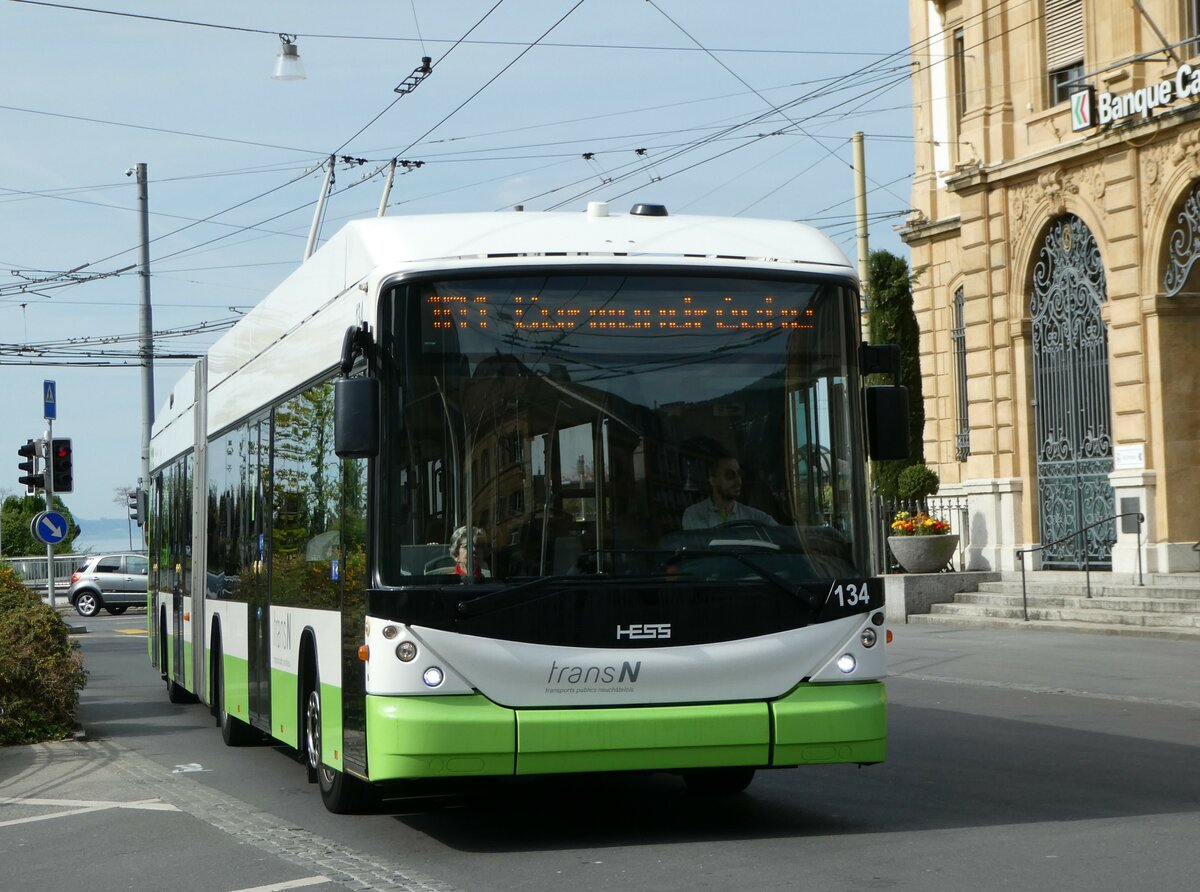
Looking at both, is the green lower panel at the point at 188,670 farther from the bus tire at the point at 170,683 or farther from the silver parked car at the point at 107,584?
the silver parked car at the point at 107,584

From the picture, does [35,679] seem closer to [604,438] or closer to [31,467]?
[604,438]

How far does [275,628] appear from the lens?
1121 centimetres

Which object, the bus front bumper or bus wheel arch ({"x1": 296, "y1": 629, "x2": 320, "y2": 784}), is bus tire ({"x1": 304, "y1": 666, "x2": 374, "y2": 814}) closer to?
bus wheel arch ({"x1": 296, "y1": 629, "x2": 320, "y2": 784})

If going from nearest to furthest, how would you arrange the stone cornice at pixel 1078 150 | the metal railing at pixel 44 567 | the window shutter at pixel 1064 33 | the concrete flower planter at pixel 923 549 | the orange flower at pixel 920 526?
the stone cornice at pixel 1078 150, the window shutter at pixel 1064 33, the concrete flower planter at pixel 923 549, the orange flower at pixel 920 526, the metal railing at pixel 44 567

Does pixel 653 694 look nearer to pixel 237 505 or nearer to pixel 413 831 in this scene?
pixel 413 831

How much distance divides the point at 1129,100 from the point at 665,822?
59.9 ft

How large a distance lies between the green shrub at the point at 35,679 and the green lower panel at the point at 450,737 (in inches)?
255

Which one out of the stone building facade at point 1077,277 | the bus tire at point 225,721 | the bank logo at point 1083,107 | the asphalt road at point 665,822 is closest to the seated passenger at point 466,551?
the asphalt road at point 665,822

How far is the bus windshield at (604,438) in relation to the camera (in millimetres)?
8266

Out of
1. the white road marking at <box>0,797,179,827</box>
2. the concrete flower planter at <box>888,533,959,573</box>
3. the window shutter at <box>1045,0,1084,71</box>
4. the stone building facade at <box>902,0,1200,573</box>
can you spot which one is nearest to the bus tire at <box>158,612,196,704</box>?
the white road marking at <box>0,797,179,827</box>

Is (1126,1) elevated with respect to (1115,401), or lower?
elevated

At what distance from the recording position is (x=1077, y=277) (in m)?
27.0

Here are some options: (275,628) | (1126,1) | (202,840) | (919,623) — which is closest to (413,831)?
(202,840)

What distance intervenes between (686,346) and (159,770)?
5575 mm
